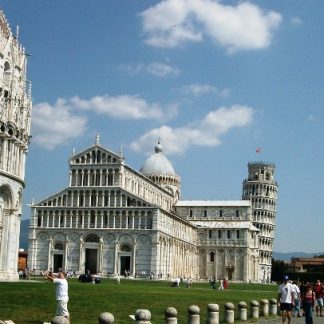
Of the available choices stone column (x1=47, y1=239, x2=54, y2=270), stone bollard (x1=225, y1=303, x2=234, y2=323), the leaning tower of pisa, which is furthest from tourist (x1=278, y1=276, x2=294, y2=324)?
the leaning tower of pisa

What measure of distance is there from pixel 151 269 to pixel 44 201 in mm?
18974

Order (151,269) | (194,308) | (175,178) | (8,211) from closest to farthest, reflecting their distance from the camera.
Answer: (194,308)
(8,211)
(151,269)
(175,178)

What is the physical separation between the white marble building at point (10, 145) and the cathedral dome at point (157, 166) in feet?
256

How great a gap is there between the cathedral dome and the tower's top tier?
21.4 m

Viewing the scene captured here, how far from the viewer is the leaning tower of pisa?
443ft

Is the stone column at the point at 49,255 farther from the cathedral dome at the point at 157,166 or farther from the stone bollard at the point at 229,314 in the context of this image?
the stone bollard at the point at 229,314

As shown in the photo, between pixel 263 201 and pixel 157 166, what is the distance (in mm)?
27046

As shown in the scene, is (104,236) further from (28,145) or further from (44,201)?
(28,145)

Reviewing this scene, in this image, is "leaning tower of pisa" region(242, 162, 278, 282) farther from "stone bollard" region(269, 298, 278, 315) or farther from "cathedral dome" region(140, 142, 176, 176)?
"stone bollard" region(269, 298, 278, 315)

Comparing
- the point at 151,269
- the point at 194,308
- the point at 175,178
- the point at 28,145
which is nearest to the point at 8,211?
the point at 28,145

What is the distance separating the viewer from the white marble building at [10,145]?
40406mm

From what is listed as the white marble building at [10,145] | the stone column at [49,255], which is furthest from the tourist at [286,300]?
the stone column at [49,255]

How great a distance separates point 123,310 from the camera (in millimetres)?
25469

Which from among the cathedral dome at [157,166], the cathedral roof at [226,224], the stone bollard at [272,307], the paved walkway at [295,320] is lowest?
the paved walkway at [295,320]
